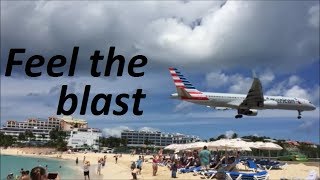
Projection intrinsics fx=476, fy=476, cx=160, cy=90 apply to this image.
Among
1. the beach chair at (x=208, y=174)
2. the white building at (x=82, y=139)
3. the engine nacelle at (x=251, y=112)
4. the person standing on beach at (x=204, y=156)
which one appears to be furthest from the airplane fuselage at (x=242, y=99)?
the white building at (x=82, y=139)

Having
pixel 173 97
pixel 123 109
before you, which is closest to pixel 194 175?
pixel 123 109

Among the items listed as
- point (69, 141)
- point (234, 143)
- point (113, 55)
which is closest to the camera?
point (113, 55)

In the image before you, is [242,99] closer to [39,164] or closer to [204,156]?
[204,156]

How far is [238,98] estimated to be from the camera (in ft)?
141

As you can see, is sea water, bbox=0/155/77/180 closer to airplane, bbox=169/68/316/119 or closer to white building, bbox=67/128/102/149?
airplane, bbox=169/68/316/119

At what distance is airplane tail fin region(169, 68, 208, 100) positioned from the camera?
41188 millimetres

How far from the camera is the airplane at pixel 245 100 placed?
4106 centimetres

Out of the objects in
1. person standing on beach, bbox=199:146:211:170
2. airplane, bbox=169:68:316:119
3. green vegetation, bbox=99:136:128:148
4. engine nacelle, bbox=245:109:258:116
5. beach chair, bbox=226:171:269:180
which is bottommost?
beach chair, bbox=226:171:269:180

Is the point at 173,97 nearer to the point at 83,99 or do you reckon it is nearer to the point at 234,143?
the point at 234,143

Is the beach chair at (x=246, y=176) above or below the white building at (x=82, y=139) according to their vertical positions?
below

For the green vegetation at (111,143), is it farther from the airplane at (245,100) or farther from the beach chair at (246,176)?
the beach chair at (246,176)

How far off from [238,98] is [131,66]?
111 feet

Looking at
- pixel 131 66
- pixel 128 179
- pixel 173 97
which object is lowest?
pixel 128 179

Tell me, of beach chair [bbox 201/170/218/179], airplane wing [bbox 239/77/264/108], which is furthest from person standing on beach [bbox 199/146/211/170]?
airplane wing [bbox 239/77/264/108]
